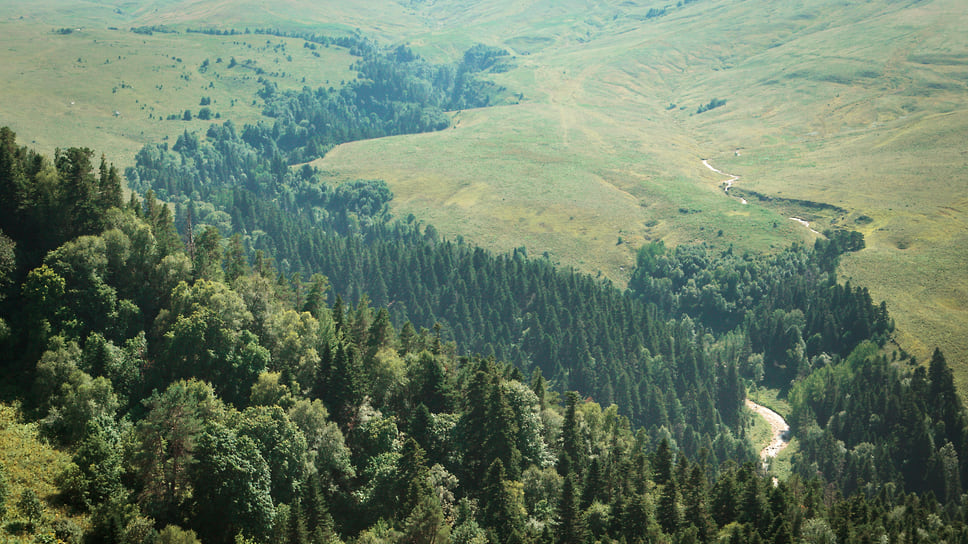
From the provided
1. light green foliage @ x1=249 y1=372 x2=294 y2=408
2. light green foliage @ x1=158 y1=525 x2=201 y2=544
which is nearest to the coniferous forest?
light green foliage @ x1=158 y1=525 x2=201 y2=544

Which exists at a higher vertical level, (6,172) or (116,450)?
(6,172)

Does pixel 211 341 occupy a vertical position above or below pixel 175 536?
above

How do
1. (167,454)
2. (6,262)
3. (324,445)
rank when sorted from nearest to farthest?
(167,454) < (324,445) < (6,262)

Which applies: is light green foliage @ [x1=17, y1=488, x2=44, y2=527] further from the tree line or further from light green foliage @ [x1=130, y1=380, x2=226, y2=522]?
light green foliage @ [x1=130, y1=380, x2=226, y2=522]

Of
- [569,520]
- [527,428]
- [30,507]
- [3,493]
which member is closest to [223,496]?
[30,507]

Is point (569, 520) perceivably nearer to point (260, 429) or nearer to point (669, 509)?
point (669, 509)

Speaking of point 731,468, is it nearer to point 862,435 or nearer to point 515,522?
point 515,522

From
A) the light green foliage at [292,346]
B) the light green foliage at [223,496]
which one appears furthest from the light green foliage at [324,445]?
the light green foliage at [223,496]

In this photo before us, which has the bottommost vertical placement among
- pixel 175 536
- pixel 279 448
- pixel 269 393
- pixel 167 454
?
pixel 269 393

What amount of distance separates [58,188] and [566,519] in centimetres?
7796

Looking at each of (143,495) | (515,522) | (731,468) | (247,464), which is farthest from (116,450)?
(731,468)

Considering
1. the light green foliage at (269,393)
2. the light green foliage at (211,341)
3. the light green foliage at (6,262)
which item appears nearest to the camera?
the light green foliage at (6,262)

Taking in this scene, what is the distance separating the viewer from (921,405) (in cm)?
19462

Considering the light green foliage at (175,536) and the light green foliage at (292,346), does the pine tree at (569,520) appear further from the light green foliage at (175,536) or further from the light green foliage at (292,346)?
the light green foliage at (175,536)
